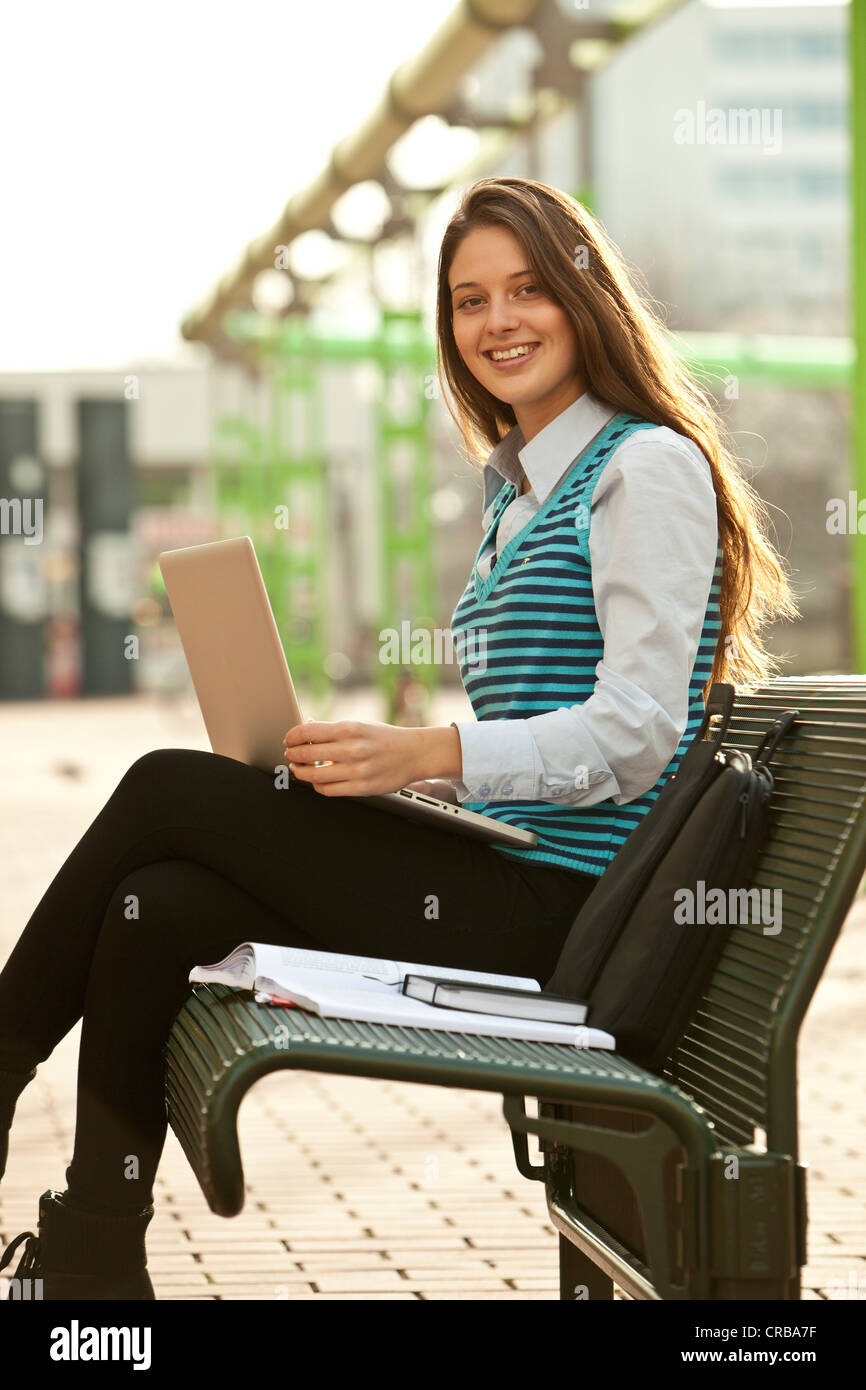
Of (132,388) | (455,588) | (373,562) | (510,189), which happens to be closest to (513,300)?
(510,189)

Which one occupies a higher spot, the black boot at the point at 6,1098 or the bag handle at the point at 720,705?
the bag handle at the point at 720,705

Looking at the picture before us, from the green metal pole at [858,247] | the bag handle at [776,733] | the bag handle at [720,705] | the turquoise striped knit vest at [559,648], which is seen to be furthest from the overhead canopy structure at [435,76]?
the bag handle at [776,733]

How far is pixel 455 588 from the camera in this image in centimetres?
4503

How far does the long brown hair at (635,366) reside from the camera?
266 centimetres

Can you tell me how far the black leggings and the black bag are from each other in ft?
0.68

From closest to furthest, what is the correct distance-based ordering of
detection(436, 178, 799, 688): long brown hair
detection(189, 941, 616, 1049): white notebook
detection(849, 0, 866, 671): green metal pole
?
detection(189, 941, 616, 1049): white notebook, detection(436, 178, 799, 688): long brown hair, detection(849, 0, 866, 671): green metal pole

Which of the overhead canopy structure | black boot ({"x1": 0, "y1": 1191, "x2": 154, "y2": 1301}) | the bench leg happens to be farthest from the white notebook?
the overhead canopy structure

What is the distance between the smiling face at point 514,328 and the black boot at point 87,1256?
1.36 m

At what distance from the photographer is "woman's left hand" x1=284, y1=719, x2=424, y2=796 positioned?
232cm

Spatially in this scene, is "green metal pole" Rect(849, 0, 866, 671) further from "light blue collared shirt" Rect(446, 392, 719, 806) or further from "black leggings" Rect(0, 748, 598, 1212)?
"black leggings" Rect(0, 748, 598, 1212)

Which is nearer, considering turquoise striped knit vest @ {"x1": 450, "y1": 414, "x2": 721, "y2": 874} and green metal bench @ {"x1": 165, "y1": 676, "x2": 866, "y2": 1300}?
green metal bench @ {"x1": 165, "y1": 676, "x2": 866, "y2": 1300}

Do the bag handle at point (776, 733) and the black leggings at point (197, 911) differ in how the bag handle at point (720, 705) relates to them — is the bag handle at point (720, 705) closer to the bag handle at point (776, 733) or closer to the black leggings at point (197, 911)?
the bag handle at point (776, 733)

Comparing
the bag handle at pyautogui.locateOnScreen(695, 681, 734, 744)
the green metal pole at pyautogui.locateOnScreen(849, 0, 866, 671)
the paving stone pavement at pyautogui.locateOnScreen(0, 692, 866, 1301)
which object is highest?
the green metal pole at pyautogui.locateOnScreen(849, 0, 866, 671)
